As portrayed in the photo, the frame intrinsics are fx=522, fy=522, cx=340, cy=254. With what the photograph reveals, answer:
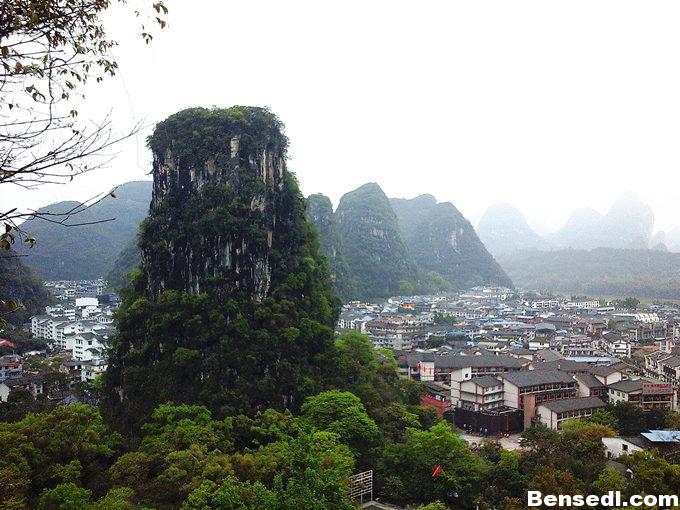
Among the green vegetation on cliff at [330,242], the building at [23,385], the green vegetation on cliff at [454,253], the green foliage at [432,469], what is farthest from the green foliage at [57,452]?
the green vegetation on cliff at [454,253]

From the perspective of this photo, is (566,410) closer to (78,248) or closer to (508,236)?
(78,248)

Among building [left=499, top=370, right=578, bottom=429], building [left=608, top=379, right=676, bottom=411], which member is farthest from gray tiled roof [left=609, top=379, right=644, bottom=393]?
building [left=499, top=370, right=578, bottom=429]

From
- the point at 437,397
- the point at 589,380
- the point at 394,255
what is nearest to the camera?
the point at 589,380

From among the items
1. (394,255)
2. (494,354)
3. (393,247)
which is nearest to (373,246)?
(393,247)

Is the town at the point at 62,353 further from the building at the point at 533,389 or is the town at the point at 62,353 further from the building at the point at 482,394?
the building at the point at 533,389

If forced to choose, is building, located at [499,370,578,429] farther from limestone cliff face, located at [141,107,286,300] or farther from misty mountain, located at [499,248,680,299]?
misty mountain, located at [499,248,680,299]
